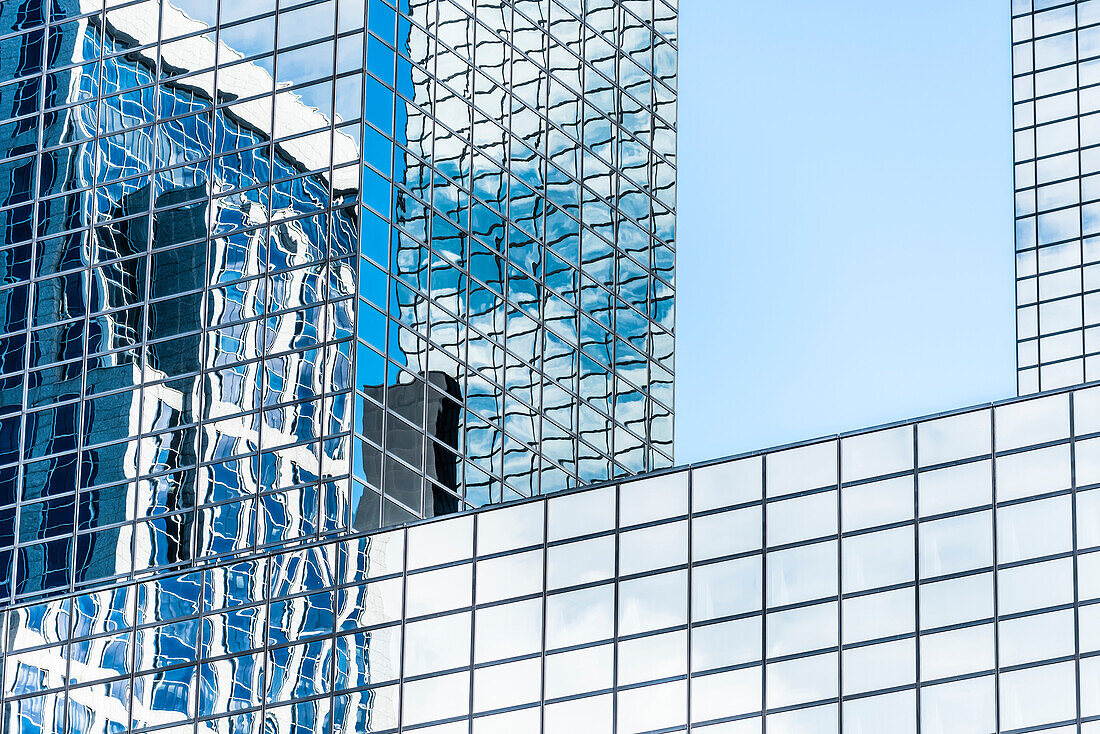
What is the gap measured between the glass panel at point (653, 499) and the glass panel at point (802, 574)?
392cm

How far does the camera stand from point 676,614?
65312mm

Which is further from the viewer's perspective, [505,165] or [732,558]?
[505,165]

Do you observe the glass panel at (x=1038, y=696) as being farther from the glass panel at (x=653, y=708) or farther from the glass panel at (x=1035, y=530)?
the glass panel at (x=653, y=708)

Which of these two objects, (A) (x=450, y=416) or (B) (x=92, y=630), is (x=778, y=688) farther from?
(B) (x=92, y=630)

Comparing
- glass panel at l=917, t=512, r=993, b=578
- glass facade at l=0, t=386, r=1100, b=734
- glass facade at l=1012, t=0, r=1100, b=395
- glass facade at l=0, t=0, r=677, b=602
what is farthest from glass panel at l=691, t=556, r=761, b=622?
glass facade at l=1012, t=0, r=1100, b=395

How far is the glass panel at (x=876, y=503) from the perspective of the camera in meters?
62.3

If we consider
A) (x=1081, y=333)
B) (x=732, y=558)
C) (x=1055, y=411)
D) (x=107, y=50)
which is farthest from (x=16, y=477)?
(x=1081, y=333)

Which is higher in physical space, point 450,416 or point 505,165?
point 505,165

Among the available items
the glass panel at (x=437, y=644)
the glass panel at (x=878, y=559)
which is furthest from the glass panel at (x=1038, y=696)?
the glass panel at (x=437, y=644)

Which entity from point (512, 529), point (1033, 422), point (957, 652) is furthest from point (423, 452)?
point (1033, 422)

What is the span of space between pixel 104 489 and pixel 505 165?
771 inches

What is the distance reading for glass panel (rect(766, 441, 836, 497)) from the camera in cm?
6397

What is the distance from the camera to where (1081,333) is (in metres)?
111

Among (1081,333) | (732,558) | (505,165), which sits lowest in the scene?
(732,558)
